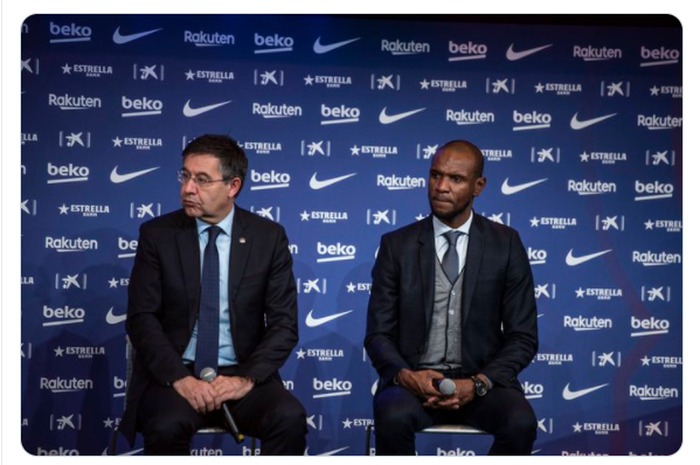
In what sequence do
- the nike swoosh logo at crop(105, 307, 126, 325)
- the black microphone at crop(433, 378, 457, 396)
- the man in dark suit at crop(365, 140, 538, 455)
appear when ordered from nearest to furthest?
the black microphone at crop(433, 378, 457, 396) < the man in dark suit at crop(365, 140, 538, 455) < the nike swoosh logo at crop(105, 307, 126, 325)

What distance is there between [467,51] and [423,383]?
275 centimetres

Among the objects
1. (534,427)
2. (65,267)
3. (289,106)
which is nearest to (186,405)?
(534,427)

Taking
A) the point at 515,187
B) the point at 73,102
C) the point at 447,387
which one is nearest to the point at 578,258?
the point at 515,187

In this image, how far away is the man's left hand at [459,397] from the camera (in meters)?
4.16

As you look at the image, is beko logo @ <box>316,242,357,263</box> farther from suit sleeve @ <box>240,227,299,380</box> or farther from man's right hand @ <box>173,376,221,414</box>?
man's right hand @ <box>173,376,221,414</box>

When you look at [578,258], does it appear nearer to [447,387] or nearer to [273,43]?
[447,387]

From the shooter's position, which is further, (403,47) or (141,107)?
(403,47)

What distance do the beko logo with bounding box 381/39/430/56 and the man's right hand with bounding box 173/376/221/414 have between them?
9.56ft

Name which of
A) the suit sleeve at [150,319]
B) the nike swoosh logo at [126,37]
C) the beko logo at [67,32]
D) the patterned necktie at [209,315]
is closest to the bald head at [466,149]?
the patterned necktie at [209,315]

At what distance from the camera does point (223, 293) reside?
4.32 meters

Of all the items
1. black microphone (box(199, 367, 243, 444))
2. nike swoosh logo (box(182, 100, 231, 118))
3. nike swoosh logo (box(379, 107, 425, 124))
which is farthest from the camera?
nike swoosh logo (box(379, 107, 425, 124))

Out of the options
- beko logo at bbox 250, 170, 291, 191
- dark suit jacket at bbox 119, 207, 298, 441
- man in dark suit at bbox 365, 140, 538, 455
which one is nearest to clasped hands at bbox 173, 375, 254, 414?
dark suit jacket at bbox 119, 207, 298, 441

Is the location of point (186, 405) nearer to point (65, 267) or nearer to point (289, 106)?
point (65, 267)

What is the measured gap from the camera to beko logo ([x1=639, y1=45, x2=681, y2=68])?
6.04 metres
